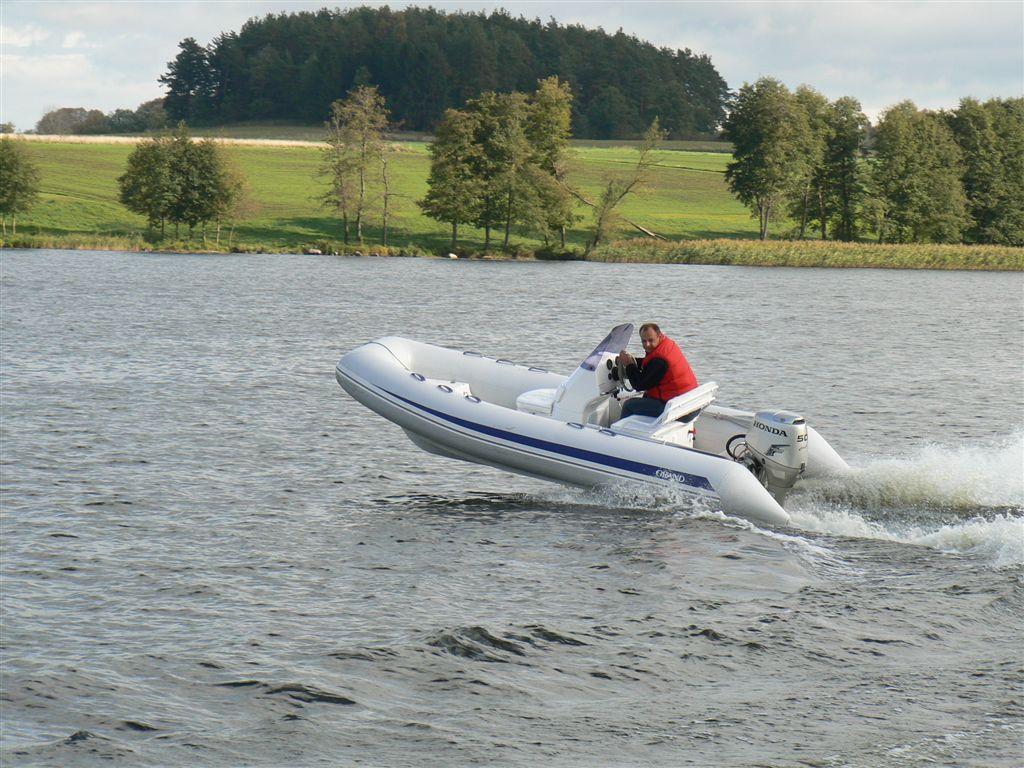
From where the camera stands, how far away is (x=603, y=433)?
472 inches

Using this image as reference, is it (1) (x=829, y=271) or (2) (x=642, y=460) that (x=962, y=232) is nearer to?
(1) (x=829, y=271)

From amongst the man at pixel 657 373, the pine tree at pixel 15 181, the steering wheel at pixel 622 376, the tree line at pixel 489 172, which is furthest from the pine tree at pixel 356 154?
the man at pixel 657 373

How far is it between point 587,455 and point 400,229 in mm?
53395

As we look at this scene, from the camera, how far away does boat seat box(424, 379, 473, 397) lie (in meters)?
13.0

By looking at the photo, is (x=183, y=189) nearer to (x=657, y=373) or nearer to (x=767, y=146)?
(x=767, y=146)

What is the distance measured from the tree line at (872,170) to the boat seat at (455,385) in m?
55.4

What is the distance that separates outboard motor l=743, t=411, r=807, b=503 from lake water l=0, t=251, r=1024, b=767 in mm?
372

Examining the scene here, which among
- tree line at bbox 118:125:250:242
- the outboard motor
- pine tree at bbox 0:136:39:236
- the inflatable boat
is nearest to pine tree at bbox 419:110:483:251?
tree line at bbox 118:125:250:242

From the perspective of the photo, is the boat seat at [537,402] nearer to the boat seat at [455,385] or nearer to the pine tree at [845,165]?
the boat seat at [455,385]

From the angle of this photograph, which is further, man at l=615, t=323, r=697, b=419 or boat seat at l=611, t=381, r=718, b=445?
man at l=615, t=323, r=697, b=419

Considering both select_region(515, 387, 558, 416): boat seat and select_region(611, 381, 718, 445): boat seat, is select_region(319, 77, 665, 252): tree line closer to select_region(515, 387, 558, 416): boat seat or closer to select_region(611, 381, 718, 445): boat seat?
select_region(515, 387, 558, 416): boat seat

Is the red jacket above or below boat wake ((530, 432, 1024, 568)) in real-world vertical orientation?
above

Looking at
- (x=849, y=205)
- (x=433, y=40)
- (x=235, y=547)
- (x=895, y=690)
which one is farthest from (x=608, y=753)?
(x=433, y=40)

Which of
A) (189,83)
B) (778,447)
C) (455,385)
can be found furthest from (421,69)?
(778,447)
